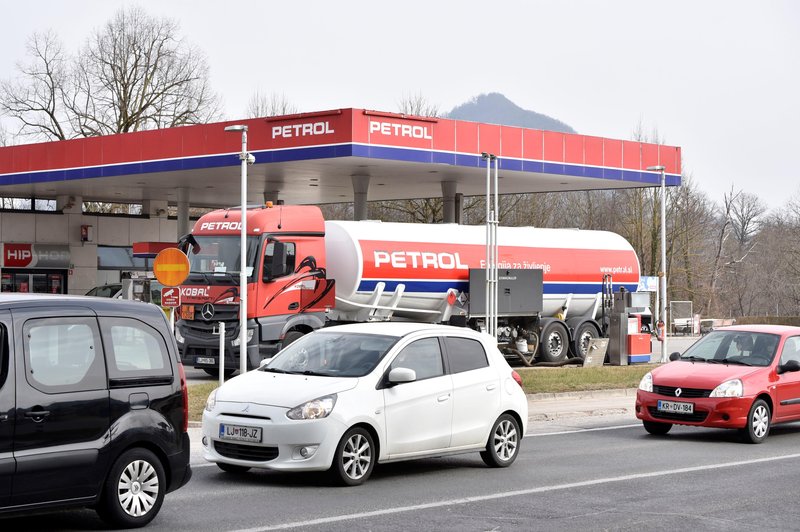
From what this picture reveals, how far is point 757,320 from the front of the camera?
6291 cm

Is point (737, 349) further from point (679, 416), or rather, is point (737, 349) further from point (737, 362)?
point (679, 416)

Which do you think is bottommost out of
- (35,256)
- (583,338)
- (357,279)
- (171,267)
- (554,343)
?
(554,343)

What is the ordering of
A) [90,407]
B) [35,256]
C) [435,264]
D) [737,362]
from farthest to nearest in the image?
[35,256] < [435,264] < [737,362] < [90,407]

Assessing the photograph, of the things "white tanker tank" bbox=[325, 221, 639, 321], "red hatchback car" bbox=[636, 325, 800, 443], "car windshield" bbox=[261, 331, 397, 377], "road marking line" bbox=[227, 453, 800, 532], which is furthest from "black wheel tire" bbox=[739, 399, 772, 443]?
"white tanker tank" bbox=[325, 221, 639, 321]

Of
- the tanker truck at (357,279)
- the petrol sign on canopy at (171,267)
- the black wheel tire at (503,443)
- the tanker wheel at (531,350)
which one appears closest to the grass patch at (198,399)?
the petrol sign on canopy at (171,267)

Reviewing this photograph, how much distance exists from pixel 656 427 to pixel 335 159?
1701cm

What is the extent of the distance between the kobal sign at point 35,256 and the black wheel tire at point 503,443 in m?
30.3

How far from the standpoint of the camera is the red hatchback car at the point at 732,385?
15.2 meters

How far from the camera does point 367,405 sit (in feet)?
36.6

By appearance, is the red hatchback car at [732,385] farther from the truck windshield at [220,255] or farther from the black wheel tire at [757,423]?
the truck windshield at [220,255]

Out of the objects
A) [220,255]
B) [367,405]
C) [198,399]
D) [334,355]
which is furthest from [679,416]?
[220,255]

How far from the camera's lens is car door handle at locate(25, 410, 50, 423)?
7930 mm

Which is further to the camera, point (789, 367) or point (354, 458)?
point (789, 367)

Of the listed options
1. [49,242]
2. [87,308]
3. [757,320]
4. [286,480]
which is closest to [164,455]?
[87,308]
